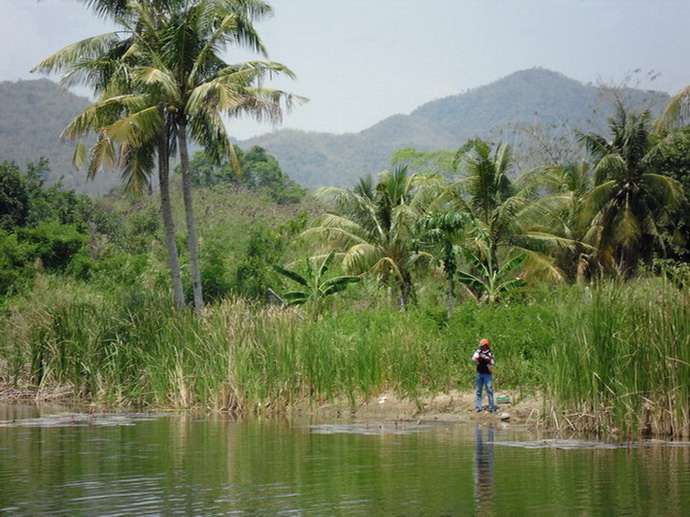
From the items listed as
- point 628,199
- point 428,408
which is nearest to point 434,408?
point 428,408

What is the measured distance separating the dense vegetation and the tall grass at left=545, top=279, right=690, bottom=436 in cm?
3

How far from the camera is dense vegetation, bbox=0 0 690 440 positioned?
16.2 meters

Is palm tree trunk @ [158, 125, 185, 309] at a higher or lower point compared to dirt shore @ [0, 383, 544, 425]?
higher

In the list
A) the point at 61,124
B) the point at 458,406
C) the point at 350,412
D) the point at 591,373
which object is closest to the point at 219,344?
the point at 350,412

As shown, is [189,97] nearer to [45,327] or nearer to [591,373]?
[45,327]

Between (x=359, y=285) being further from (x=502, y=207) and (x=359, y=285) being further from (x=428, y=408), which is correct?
(x=428, y=408)

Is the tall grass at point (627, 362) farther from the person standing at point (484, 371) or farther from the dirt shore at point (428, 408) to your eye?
the person standing at point (484, 371)

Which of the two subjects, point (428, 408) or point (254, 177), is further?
point (254, 177)

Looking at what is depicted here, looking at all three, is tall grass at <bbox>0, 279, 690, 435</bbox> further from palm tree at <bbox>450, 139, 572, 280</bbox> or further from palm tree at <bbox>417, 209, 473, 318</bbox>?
palm tree at <bbox>450, 139, 572, 280</bbox>

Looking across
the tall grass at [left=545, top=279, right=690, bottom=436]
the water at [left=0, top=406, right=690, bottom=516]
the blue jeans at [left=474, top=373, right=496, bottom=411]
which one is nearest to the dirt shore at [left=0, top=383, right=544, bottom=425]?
the blue jeans at [left=474, top=373, right=496, bottom=411]

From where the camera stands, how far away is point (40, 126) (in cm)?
15775

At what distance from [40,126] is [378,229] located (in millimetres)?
128539

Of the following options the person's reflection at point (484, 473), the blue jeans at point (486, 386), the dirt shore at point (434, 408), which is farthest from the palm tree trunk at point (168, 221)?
the person's reflection at point (484, 473)

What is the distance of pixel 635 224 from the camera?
4247cm
